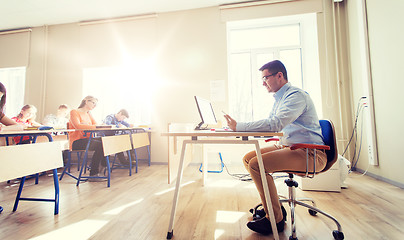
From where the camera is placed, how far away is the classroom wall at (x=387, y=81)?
1948mm

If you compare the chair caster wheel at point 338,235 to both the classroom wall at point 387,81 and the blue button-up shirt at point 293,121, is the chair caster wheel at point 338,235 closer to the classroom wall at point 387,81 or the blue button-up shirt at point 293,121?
the blue button-up shirt at point 293,121

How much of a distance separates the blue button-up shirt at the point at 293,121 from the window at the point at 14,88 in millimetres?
5543

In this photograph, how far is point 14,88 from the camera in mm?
4266

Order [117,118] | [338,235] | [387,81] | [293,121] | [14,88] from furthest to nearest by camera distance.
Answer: [14,88] < [117,118] < [387,81] < [293,121] < [338,235]

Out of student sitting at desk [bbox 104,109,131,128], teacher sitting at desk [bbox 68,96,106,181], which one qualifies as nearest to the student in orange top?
teacher sitting at desk [bbox 68,96,106,181]

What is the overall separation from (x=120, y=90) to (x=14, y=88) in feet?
8.96

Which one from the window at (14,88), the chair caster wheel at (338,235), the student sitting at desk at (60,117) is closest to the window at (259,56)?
the chair caster wheel at (338,235)

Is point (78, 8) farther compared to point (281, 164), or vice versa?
point (78, 8)

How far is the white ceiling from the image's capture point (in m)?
3.35

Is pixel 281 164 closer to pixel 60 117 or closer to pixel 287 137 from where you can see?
pixel 287 137

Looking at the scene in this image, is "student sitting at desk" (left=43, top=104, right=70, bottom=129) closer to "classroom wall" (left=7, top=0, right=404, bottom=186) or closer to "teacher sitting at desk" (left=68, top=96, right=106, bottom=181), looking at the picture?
"classroom wall" (left=7, top=0, right=404, bottom=186)

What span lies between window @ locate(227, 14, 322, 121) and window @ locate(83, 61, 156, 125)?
1857mm

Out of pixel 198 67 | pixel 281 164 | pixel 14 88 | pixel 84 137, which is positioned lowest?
pixel 281 164

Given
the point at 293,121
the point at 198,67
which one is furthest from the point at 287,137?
the point at 198,67
